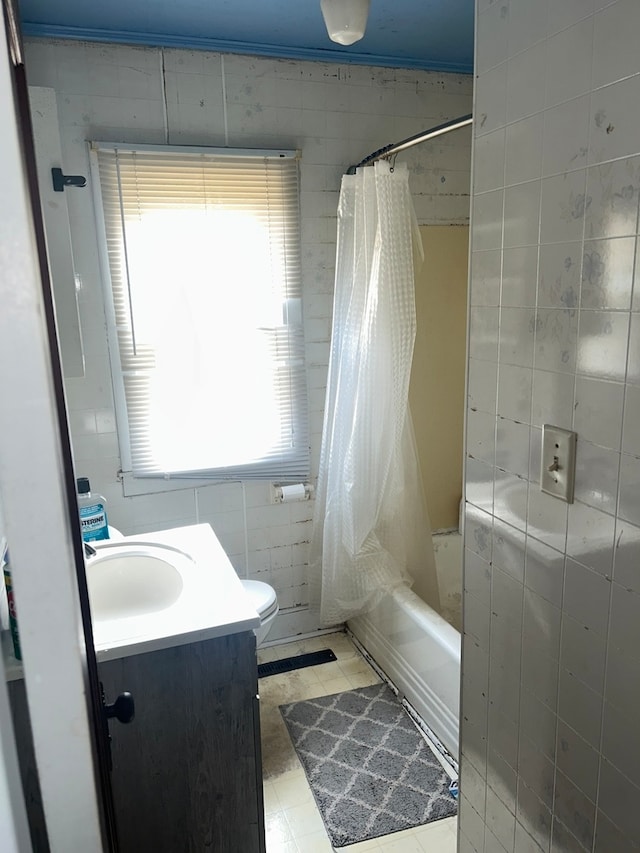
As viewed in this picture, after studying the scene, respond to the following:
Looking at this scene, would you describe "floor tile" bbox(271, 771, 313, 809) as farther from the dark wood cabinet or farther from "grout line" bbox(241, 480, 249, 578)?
"grout line" bbox(241, 480, 249, 578)

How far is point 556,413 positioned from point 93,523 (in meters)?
1.45

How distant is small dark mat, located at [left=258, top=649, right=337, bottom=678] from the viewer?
270 cm

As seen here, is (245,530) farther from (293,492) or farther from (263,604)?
(263,604)

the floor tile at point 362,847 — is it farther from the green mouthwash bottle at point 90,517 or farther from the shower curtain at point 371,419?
the green mouthwash bottle at point 90,517

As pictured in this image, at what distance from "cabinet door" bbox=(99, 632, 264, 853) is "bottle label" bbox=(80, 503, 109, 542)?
2.15ft

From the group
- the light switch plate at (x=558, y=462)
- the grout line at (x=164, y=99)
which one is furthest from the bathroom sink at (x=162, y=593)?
the grout line at (x=164, y=99)

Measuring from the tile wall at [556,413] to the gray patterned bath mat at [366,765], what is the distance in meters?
0.65

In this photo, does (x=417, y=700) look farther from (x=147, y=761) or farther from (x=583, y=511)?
(x=583, y=511)

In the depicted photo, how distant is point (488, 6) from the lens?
45.8 inches

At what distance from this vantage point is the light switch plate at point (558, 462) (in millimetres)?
1085

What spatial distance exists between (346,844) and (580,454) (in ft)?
4.83

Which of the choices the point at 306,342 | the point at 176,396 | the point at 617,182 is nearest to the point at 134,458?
the point at 176,396

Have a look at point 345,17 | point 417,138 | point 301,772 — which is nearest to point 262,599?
point 301,772

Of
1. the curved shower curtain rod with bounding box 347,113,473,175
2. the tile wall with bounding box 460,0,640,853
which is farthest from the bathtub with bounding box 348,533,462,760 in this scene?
the curved shower curtain rod with bounding box 347,113,473,175
